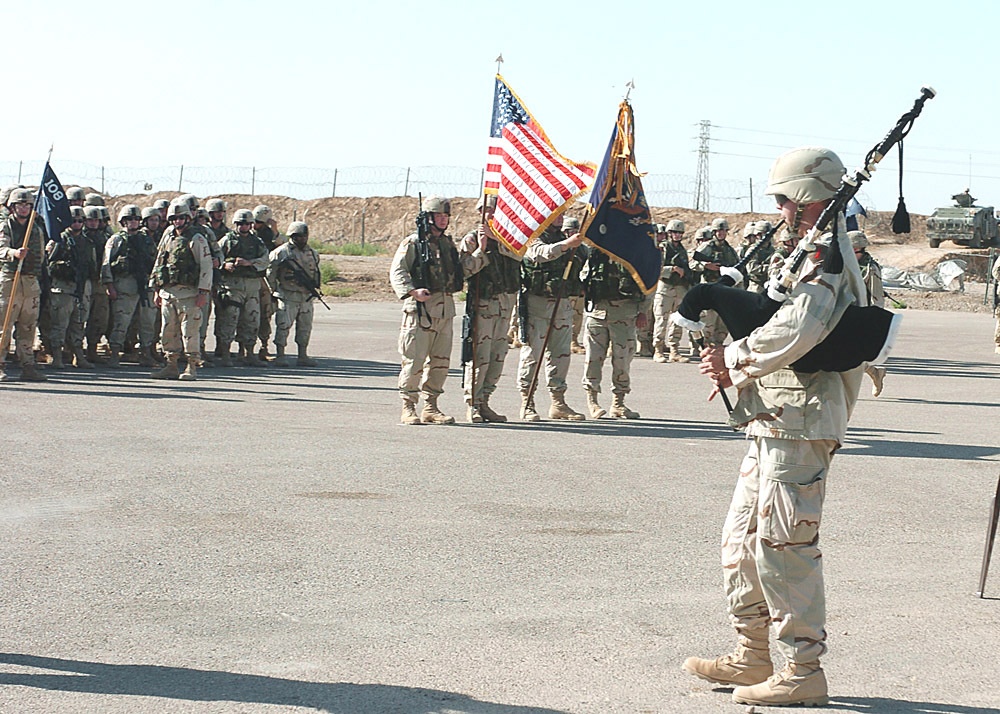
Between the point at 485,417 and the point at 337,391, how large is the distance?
3.30 m

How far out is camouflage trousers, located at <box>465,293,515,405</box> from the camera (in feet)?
41.7

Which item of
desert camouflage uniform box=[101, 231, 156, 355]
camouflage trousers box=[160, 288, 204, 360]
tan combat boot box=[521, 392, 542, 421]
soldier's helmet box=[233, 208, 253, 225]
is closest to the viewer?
tan combat boot box=[521, 392, 542, 421]

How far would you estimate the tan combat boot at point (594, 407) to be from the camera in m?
13.4

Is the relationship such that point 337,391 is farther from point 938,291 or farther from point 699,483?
point 938,291

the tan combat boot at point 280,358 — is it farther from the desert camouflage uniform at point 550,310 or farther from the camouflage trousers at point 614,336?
the camouflage trousers at point 614,336

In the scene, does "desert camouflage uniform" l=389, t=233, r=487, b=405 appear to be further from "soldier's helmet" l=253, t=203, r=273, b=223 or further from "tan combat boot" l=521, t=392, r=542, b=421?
"soldier's helmet" l=253, t=203, r=273, b=223

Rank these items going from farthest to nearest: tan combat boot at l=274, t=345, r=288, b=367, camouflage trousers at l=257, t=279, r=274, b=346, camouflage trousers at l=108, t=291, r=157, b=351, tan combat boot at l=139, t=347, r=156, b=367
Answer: camouflage trousers at l=257, t=279, r=274, b=346
tan combat boot at l=274, t=345, r=288, b=367
tan combat boot at l=139, t=347, r=156, b=367
camouflage trousers at l=108, t=291, r=157, b=351

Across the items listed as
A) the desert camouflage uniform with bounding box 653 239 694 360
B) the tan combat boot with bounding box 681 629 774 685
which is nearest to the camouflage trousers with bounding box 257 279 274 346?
the desert camouflage uniform with bounding box 653 239 694 360

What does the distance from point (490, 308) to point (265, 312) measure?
7390 mm

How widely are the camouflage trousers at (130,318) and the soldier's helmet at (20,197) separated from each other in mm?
2311

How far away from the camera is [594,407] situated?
44.4ft

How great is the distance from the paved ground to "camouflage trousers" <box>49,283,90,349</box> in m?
3.98

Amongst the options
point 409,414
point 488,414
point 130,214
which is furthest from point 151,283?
point 488,414

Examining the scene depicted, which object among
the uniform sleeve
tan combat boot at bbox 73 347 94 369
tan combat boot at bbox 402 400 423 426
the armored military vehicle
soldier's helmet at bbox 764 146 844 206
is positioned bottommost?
tan combat boot at bbox 73 347 94 369
